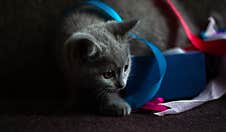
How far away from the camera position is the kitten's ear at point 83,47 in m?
1.17

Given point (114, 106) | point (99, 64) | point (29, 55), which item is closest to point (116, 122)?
point (114, 106)

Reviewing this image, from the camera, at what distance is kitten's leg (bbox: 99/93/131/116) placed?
49.7 inches

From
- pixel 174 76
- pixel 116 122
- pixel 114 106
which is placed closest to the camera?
pixel 116 122

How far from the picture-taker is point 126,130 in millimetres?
1105

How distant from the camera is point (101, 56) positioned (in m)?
1.21

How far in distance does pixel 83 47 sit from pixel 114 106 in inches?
11.0

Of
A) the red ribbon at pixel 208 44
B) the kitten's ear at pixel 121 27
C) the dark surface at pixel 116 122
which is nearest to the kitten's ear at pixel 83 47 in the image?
the kitten's ear at pixel 121 27

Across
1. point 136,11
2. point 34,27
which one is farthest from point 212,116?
point 34,27

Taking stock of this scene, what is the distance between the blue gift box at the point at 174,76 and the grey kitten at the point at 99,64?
0.21 ft

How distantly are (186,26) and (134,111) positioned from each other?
1.96ft

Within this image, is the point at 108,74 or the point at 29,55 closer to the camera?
the point at 108,74

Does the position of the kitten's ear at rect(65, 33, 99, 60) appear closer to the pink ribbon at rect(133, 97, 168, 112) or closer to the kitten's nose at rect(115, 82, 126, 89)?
the kitten's nose at rect(115, 82, 126, 89)

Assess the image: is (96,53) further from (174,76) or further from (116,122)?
(174,76)

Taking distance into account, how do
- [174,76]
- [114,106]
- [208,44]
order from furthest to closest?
1. [208,44]
2. [174,76]
3. [114,106]
